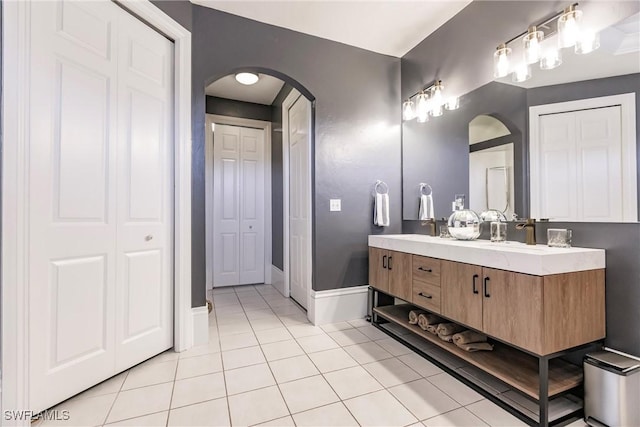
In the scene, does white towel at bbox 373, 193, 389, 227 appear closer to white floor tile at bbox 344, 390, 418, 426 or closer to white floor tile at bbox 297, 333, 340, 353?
white floor tile at bbox 297, 333, 340, 353

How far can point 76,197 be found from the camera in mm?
1528

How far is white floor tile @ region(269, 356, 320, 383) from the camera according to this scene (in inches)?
68.7

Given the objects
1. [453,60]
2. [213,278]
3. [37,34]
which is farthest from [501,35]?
[213,278]

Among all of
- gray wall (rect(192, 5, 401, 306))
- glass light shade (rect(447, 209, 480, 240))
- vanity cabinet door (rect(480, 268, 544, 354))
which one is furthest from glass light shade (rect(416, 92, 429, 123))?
vanity cabinet door (rect(480, 268, 544, 354))

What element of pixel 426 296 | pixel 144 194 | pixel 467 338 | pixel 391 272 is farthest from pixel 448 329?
pixel 144 194

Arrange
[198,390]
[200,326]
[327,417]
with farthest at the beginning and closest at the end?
1. [200,326]
2. [198,390]
3. [327,417]

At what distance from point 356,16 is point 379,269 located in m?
2.12

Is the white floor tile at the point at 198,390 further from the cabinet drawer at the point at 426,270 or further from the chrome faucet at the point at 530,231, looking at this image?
the chrome faucet at the point at 530,231

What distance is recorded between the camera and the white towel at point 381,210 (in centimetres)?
273

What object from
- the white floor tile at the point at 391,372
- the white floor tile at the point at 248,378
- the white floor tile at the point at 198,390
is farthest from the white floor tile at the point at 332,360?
the white floor tile at the point at 198,390

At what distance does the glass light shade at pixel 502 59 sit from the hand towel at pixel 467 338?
173cm

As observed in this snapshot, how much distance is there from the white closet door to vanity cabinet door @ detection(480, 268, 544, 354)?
6.74 ft

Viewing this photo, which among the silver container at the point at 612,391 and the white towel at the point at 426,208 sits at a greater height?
the white towel at the point at 426,208

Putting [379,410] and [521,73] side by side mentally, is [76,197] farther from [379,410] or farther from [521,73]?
[521,73]
